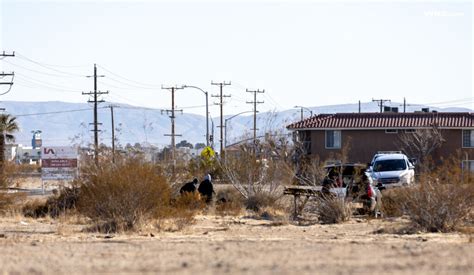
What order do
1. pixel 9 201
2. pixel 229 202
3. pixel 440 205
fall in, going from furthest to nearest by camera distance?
pixel 229 202 < pixel 9 201 < pixel 440 205

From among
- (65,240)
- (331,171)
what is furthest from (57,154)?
(65,240)

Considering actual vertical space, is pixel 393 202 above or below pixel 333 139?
below

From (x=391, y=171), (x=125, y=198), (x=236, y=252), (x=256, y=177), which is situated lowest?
(x=236, y=252)

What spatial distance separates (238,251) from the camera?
21.1m

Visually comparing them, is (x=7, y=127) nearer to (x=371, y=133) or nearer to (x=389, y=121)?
(x=371, y=133)

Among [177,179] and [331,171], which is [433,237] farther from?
[177,179]

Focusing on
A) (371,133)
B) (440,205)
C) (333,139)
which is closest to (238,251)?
(440,205)

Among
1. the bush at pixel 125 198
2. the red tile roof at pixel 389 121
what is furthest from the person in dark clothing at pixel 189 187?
the red tile roof at pixel 389 121

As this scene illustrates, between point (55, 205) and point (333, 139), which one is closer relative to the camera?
point (55, 205)

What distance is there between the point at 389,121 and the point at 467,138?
591 cm

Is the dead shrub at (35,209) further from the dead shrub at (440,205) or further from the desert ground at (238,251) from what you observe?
the dead shrub at (440,205)

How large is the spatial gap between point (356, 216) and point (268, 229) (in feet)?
15.9

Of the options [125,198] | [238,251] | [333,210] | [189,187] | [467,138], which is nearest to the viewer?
[238,251]

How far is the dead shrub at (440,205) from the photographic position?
2892cm
